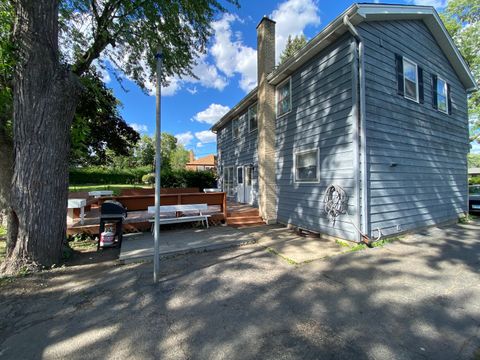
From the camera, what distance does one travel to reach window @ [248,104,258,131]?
1016 centimetres

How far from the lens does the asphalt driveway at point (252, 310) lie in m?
2.31

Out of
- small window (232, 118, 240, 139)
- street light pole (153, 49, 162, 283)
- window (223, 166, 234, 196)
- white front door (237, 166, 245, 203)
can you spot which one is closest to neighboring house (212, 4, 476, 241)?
small window (232, 118, 240, 139)

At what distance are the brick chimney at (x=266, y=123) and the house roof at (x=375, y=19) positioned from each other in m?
0.55

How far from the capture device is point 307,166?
23.2 ft

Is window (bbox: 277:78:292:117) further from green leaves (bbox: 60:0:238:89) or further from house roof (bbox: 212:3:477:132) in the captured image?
green leaves (bbox: 60:0:238:89)

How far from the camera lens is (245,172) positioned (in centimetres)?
1116

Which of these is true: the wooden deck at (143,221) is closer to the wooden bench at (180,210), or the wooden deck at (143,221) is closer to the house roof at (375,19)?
the wooden bench at (180,210)

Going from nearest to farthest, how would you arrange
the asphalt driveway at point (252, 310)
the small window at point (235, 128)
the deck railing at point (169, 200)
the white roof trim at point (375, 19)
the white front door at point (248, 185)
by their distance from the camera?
1. the asphalt driveway at point (252, 310)
2. the white roof trim at point (375, 19)
3. the deck railing at point (169, 200)
4. the white front door at point (248, 185)
5. the small window at point (235, 128)

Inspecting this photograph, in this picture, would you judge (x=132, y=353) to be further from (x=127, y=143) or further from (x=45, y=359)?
(x=127, y=143)

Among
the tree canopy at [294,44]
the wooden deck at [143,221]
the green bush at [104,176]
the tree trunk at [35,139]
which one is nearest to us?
the tree trunk at [35,139]

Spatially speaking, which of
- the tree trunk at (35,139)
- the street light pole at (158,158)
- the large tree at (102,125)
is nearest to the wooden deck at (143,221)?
the tree trunk at (35,139)

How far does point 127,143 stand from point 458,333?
1176 centimetres

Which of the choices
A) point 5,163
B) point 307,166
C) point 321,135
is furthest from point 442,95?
point 5,163

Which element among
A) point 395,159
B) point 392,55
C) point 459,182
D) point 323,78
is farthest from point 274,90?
point 459,182
